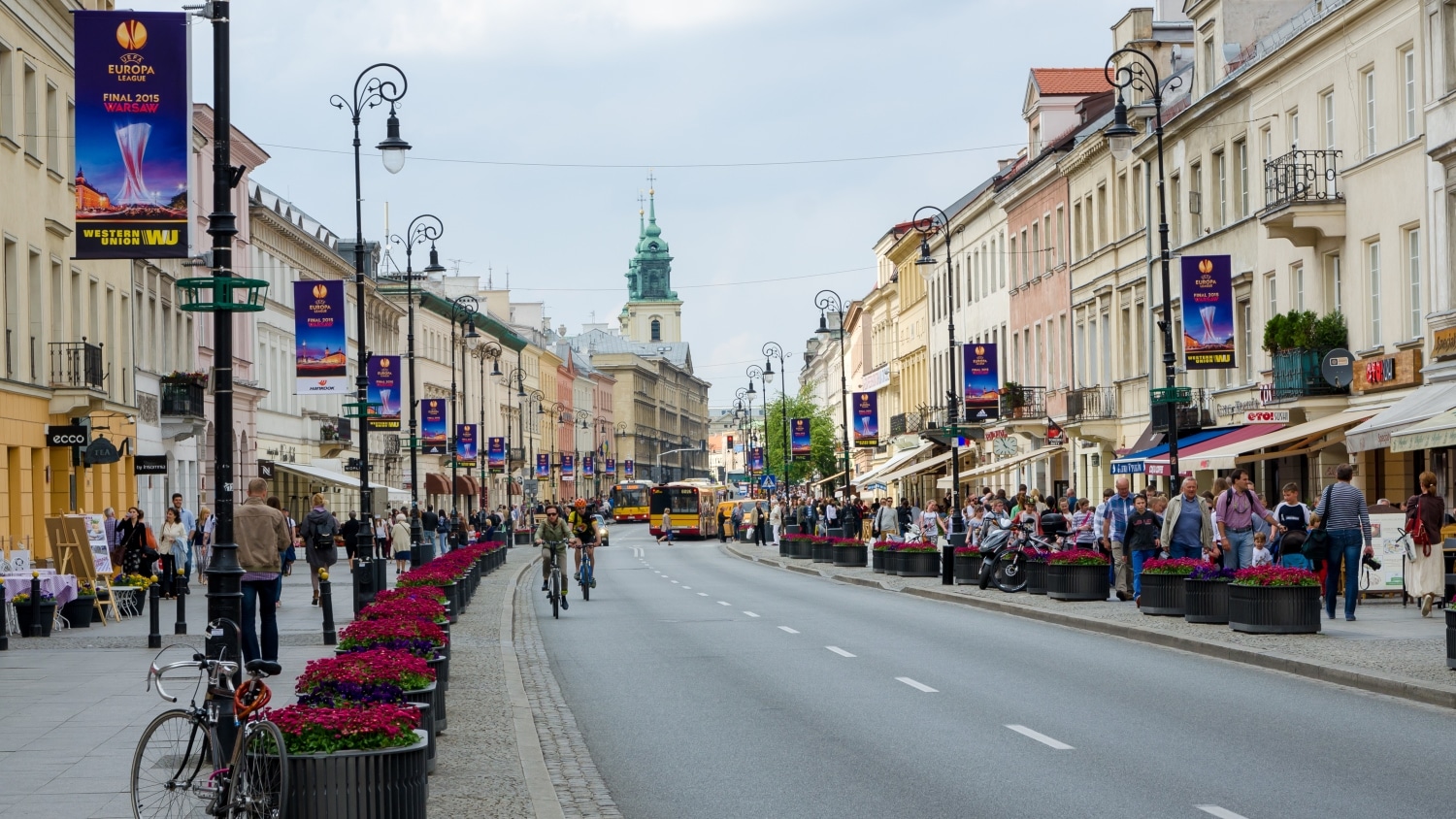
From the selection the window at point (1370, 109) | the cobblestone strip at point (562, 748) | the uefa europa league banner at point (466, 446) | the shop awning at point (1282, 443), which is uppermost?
the window at point (1370, 109)

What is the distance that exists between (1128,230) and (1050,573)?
82.1 ft

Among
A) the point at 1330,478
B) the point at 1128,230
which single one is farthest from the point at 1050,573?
Result: the point at 1128,230

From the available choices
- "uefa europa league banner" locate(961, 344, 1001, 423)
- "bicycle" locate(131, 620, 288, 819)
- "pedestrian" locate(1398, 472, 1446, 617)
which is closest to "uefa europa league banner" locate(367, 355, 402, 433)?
"uefa europa league banner" locate(961, 344, 1001, 423)

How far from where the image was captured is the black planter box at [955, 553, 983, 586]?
36188 millimetres

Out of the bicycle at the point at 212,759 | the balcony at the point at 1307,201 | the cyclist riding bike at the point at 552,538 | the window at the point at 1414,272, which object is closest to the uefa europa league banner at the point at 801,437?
the balcony at the point at 1307,201

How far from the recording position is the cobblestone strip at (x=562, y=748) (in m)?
11.1

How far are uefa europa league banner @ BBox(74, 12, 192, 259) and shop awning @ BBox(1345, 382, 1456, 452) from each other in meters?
19.4

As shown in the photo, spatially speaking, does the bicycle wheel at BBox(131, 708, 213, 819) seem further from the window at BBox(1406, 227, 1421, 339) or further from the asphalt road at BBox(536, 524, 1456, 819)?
the window at BBox(1406, 227, 1421, 339)

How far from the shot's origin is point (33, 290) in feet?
121

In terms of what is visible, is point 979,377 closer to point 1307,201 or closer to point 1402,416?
point 1307,201

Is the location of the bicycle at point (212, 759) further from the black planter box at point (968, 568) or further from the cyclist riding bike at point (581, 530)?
the black planter box at point (968, 568)

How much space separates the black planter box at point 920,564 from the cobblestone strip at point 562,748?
1889cm

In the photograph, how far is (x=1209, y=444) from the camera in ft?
135

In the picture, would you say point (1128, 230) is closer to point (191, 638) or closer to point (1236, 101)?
point (1236, 101)
